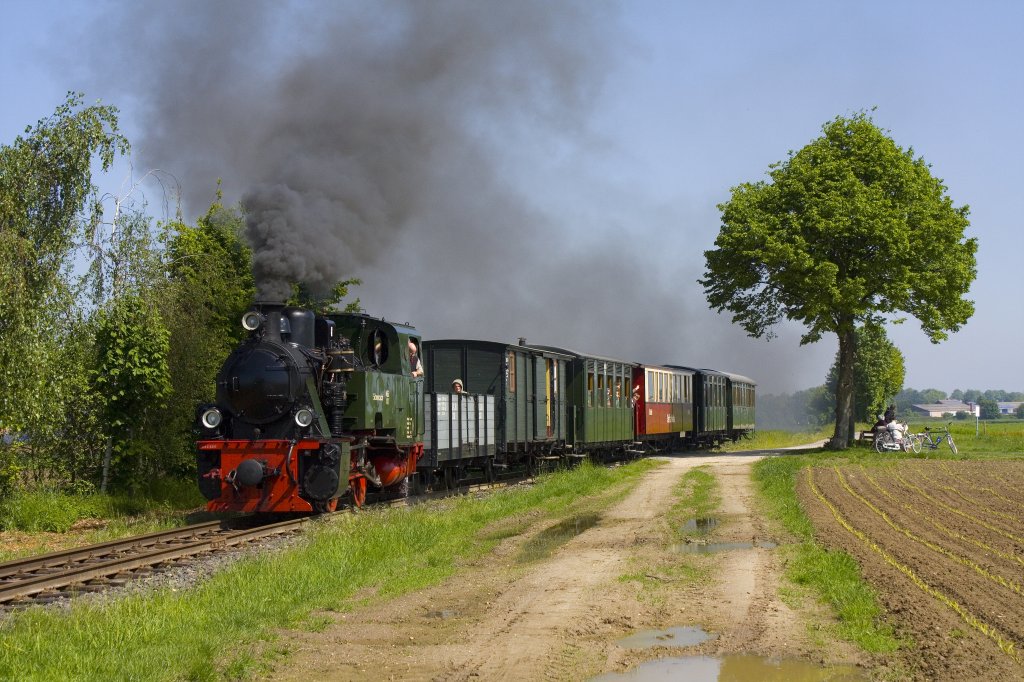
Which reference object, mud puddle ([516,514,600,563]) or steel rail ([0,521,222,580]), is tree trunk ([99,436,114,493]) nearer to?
steel rail ([0,521,222,580])

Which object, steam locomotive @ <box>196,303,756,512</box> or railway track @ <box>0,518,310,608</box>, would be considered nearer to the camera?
railway track @ <box>0,518,310,608</box>

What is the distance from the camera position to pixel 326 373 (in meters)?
16.7

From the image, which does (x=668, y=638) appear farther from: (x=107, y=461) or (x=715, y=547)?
(x=107, y=461)

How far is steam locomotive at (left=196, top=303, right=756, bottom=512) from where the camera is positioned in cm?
1584

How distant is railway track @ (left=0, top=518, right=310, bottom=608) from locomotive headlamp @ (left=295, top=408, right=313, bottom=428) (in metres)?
1.59

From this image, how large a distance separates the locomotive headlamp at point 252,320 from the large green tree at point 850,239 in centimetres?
2247

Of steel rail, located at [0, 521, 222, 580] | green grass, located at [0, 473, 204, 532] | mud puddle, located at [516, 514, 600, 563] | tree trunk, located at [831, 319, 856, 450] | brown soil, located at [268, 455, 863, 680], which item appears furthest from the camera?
tree trunk, located at [831, 319, 856, 450]

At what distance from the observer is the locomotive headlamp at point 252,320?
16219 millimetres

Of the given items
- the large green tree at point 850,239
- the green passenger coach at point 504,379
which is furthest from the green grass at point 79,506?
the large green tree at point 850,239

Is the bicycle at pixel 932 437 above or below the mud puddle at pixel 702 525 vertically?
above

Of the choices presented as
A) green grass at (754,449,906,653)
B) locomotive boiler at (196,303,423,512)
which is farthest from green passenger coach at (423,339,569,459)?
green grass at (754,449,906,653)

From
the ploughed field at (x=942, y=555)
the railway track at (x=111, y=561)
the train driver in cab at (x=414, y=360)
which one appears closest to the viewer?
the ploughed field at (x=942, y=555)

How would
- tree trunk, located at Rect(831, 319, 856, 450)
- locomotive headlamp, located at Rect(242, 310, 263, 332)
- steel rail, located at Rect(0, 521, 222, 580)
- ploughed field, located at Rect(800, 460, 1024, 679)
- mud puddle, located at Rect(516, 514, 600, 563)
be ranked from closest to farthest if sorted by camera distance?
ploughed field, located at Rect(800, 460, 1024, 679), steel rail, located at Rect(0, 521, 222, 580), mud puddle, located at Rect(516, 514, 600, 563), locomotive headlamp, located at Rect(242, 310, 263, 332), tree trunk, located at Rect(831, 319, 856, 450)

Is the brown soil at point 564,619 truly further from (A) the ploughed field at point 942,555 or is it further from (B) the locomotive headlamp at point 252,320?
(B) the locomotive headlamp at point 252,320
